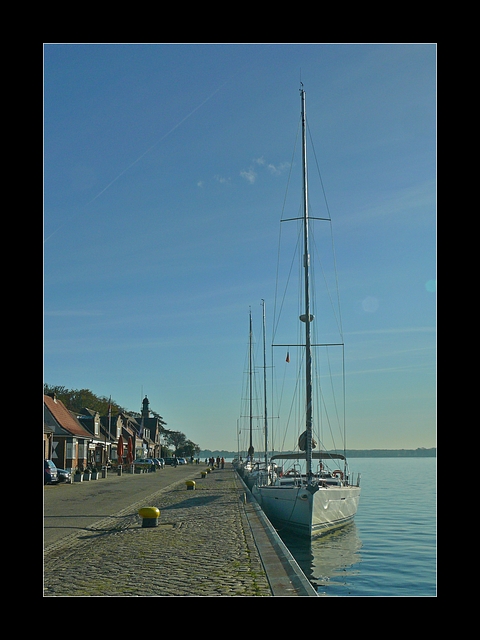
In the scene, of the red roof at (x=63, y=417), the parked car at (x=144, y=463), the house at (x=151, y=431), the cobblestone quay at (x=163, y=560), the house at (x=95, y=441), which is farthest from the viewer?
the house at (x=151, y=431)

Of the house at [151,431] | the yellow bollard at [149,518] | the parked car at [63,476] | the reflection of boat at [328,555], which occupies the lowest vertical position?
the house at [151,431]

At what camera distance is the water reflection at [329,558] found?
1834cm

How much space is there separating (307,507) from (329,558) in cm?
213

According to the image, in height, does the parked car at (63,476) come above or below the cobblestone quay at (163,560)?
below

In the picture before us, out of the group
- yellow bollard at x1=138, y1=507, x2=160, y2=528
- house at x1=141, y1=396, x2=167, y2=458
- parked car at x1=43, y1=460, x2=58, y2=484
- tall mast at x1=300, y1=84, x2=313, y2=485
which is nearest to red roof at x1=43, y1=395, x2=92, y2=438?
parked car at x1=43, y1=460, x2=58, y2=484

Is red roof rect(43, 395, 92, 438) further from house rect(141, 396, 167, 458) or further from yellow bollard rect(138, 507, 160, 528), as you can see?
house rect(141, 396, 167, 458)

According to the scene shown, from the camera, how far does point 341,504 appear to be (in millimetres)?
27078

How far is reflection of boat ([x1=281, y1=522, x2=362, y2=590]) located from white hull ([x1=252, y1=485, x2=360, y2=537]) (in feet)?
1.33

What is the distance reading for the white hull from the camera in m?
24.1

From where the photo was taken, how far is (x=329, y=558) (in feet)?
73.5

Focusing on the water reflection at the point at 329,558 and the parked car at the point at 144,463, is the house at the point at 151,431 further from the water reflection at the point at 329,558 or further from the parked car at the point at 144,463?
the water reflection at the point at 329,558

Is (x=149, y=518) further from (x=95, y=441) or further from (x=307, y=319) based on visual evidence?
(x=95, y=441)

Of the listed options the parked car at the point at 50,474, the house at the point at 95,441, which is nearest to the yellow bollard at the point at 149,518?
the parked car at the point at 50,474
